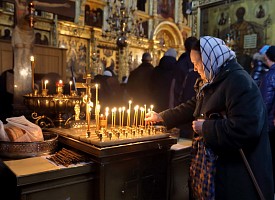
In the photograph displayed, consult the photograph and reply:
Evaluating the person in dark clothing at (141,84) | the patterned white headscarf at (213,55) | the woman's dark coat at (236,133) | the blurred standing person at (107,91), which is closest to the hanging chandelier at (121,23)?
the blurred standing person at (107,91)

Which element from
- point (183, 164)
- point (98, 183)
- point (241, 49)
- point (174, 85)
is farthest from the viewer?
point (241, 49)

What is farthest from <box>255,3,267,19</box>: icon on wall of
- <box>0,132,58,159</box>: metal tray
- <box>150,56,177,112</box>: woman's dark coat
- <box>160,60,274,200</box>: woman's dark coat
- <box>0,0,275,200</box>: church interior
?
<box>0,132,58,159</box>: metal tray

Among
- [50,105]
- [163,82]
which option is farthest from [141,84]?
[50,105]

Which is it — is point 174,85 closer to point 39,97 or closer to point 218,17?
point 39,97

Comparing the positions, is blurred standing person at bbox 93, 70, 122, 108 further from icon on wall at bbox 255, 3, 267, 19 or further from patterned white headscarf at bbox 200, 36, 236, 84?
icon on wall at bbox 255, 3, 267, 19

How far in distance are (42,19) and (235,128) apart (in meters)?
9.31

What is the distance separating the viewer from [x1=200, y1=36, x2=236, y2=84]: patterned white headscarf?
1.55m

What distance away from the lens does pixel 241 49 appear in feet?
30.7

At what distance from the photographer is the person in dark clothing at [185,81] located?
10.3ft

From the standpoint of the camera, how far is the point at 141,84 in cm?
381

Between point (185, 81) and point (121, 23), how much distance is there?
5485mm

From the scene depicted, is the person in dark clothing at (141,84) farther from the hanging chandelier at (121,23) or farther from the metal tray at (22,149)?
the hanging chandelier at (121,23)

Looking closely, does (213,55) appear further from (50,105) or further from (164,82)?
(164,82)

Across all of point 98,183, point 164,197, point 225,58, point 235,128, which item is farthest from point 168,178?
point 225,58
